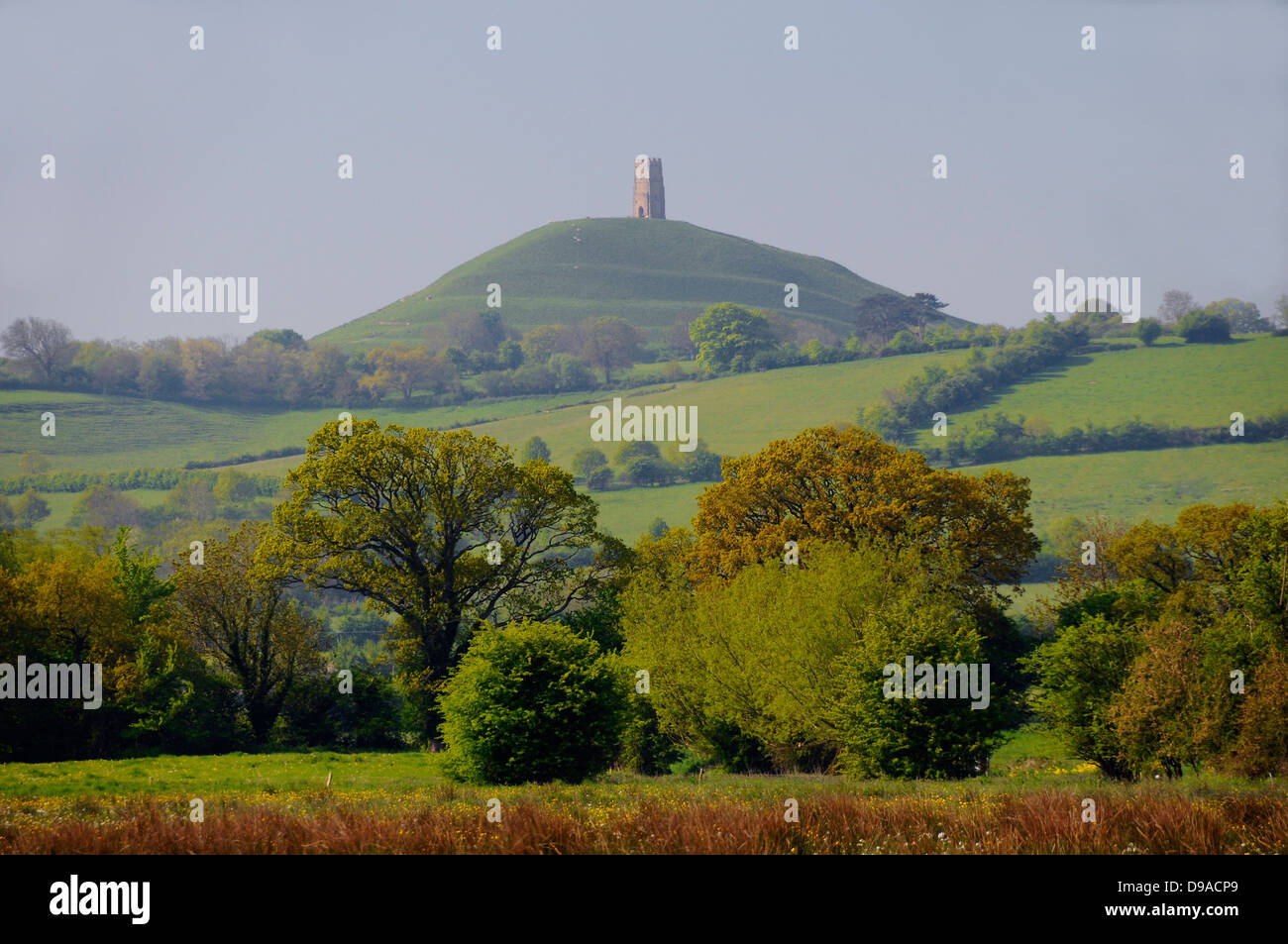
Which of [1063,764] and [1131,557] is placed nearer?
[1063,764]

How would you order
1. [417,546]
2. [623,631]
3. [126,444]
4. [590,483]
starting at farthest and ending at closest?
[126,444] → [590,483] → [417,546] → [623,631]

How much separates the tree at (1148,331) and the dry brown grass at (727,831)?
591ft

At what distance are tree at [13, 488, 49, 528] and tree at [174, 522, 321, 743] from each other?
121 meters

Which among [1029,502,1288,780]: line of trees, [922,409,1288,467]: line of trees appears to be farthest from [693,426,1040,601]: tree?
[922,409,1288,467]: line of trees

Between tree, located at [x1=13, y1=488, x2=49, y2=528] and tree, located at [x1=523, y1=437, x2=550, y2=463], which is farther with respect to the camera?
tree, located at [x1=523, y1=437, x2=550, y2=463]

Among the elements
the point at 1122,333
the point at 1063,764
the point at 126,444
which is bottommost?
the point at 1063,764

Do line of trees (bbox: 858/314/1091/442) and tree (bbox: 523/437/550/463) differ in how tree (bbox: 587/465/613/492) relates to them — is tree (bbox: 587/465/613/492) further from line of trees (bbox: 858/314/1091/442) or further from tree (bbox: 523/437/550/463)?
line of trees (bbox: 858/314/1091/442)

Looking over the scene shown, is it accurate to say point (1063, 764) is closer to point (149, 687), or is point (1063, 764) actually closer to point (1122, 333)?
point (149, 687)

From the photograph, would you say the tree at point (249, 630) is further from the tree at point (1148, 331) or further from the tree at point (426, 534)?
the tree at point (1148, 331)

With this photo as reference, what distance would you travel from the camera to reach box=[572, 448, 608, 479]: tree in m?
167

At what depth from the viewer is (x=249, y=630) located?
58.3m

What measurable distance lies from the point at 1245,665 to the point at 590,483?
130995 mm
